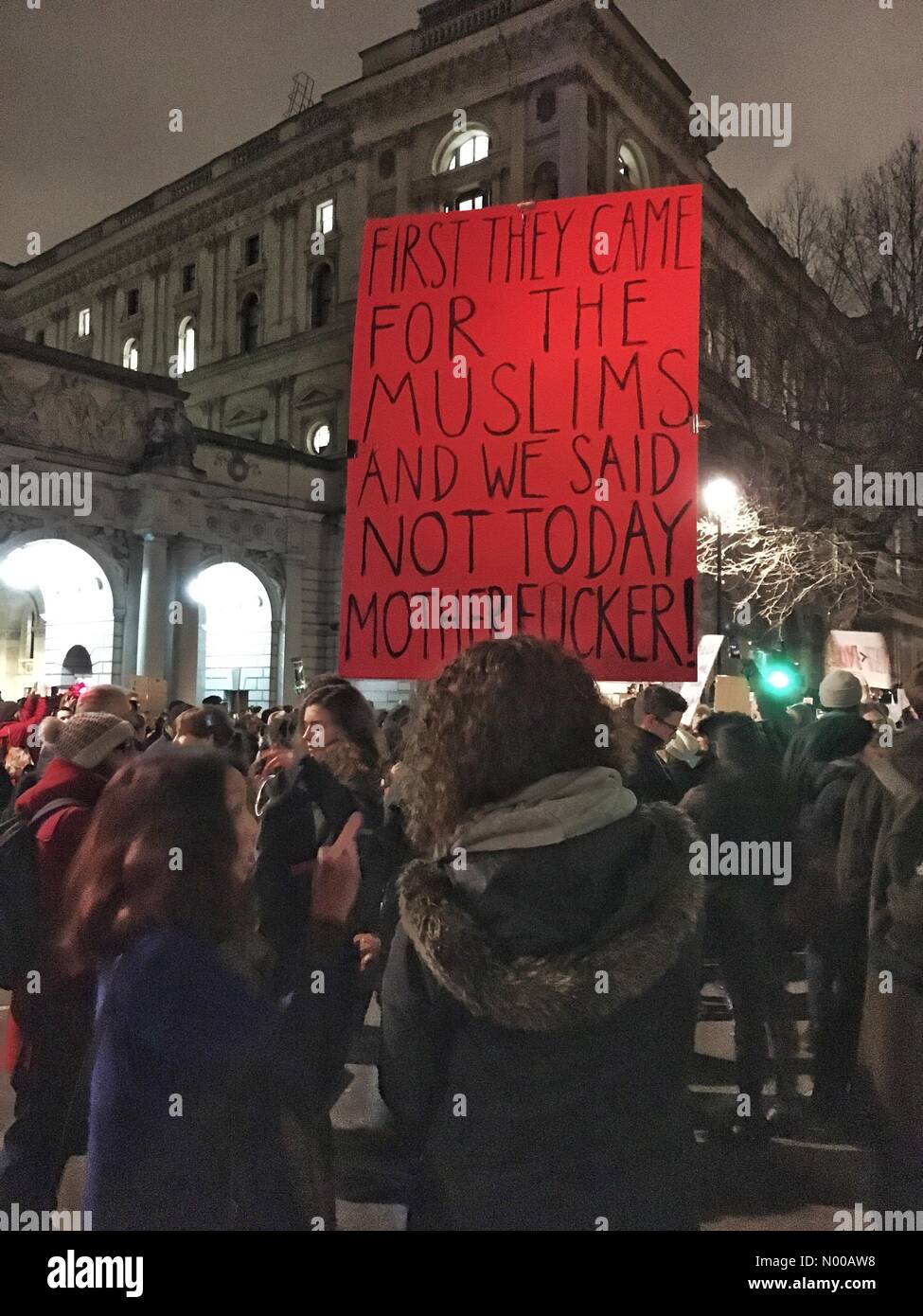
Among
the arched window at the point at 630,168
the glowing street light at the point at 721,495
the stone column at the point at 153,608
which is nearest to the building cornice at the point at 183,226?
the arched window at the point at 630,168

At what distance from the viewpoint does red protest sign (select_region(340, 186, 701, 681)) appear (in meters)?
3.51

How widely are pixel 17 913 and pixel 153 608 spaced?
23.7m

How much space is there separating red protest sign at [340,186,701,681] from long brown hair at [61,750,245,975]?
134 cm

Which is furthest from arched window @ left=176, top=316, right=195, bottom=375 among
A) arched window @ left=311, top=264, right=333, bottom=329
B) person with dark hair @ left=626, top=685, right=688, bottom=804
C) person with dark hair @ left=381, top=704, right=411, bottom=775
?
person with dark hair @ left=626, top=685, right=688, bottom=804

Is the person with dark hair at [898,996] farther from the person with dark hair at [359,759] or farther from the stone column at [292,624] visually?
the stone column at [292,624]

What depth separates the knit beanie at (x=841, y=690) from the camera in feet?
17.0

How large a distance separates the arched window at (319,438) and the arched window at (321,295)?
4.02m

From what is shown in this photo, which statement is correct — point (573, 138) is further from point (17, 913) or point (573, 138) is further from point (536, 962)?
point (536, 962)

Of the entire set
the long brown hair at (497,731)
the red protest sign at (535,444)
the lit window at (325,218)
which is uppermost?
the lit window at (325,218)

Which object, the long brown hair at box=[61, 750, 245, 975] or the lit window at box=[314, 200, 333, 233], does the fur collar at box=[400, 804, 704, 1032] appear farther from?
the lit window at box=[314, 200, 333, 233]

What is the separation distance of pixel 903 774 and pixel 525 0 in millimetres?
34788
